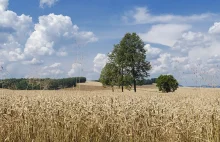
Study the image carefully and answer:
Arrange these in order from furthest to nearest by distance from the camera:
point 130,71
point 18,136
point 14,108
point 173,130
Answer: point 130,71 → point 14,108 → point 18,136 → point 173,130

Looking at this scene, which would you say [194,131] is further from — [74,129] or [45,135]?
[45,135]

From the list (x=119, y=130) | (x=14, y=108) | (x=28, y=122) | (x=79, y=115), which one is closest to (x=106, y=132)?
(x=119, y=130)

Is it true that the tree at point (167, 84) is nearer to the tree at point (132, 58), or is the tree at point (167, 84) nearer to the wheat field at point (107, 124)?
the tree at point (132, 58)

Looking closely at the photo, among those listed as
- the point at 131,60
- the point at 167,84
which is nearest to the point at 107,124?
the point at 131,60

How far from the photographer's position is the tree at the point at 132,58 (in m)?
54.4

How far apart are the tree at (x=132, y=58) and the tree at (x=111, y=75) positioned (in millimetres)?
1303

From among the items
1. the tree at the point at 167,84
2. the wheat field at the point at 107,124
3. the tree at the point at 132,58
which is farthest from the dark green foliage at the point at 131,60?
the wheat field at the point at 107,124

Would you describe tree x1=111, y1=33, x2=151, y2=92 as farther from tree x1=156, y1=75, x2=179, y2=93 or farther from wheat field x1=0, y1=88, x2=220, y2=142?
wheat field x1=0, y1=88, x2=220, y2=142

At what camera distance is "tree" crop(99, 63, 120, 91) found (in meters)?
56.5

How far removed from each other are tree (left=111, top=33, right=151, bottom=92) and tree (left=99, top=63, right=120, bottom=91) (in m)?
1.30

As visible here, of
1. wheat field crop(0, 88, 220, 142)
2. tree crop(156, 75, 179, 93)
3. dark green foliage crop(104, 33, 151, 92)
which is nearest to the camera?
wheat field crop(0, 88, 220, 142)

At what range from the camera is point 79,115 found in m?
6.55

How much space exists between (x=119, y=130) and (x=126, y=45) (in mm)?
50646

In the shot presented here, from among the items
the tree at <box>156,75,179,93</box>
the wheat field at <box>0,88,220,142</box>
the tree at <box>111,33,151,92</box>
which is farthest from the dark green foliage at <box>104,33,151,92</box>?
the wheat field at <box>0,88,220,142</box>
